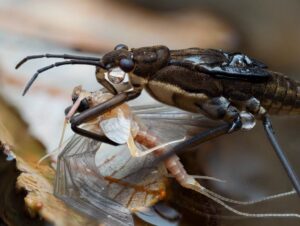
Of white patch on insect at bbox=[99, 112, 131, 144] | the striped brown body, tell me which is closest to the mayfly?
white patch on insect at bbox=[99, 112, 131, 144]

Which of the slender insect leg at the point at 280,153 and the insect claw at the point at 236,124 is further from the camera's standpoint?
the insect claw at the point at 236,124

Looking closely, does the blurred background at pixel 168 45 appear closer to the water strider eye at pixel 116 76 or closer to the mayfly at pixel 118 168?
the mayfly at pixel 118 168

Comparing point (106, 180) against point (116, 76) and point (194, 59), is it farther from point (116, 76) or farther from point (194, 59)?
point (194, 59)

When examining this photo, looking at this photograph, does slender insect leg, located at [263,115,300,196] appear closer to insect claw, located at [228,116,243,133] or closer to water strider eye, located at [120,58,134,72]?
insect claw, located at [228,116,243,133]

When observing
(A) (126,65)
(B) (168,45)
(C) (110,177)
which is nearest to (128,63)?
(A) (126,65)

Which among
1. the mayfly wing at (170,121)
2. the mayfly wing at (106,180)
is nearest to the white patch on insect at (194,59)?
the mayfly wing at (170,121)

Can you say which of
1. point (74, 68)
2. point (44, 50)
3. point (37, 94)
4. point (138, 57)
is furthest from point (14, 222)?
point (44, 50)

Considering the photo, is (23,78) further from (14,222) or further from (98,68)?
(14,222)
